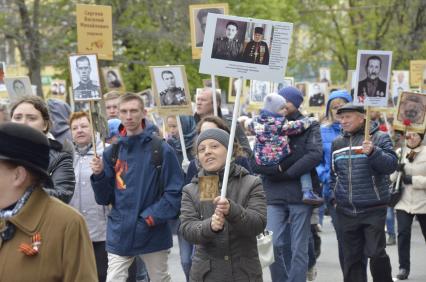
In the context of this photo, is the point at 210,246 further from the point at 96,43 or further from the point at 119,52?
the point at 119,52

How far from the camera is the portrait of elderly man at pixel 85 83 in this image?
930 centimetres

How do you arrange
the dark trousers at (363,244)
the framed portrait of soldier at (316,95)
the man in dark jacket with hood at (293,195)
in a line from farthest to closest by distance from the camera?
the framed portrait of soldier at (316,95), the man in dark jacket with hood at (293,195), the dark trousers at (363,244)

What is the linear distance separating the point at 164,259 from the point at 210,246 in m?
1.67

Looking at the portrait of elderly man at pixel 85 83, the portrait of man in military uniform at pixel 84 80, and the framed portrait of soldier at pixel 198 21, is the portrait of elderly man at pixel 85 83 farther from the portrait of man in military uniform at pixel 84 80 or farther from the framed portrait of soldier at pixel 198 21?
the framed portrait of soldier at pixel 198 21

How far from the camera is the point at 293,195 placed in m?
9.45

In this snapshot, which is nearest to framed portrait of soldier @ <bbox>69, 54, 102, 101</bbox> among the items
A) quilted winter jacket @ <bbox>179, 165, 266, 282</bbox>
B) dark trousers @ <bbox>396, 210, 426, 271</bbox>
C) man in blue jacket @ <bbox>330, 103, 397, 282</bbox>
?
man in blue jacket @ <bbox>330, 103, 397, 282</bbox>

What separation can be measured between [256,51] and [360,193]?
229 cm

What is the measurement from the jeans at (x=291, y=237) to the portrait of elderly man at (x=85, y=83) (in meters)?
1.89

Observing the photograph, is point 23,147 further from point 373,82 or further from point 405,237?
point 405,237

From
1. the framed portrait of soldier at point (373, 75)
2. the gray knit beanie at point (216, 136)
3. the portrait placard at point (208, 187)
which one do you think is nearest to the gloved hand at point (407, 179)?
the framed portrait of soldier at point (373, 75)

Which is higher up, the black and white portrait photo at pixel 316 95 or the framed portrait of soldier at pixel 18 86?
the framed portrait of soldier at pixel 18 86

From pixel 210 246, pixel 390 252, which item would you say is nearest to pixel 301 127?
pixel 210 246

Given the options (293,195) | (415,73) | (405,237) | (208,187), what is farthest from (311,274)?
(415,73)

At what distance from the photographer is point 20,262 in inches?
158
